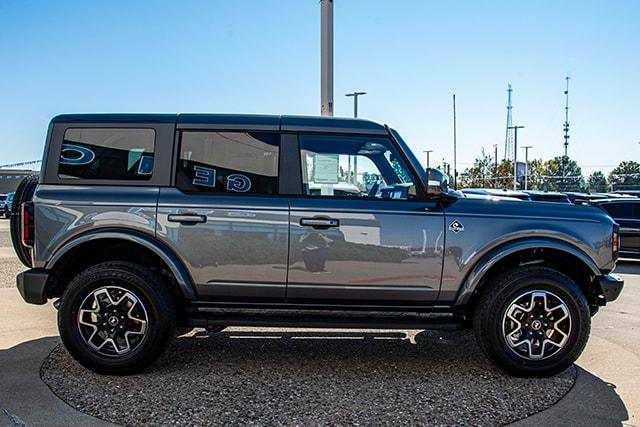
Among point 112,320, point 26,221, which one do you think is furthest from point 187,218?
point 26,221

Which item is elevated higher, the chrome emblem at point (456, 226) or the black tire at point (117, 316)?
the chrome emblem at point (456, 226)

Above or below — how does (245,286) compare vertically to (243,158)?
below

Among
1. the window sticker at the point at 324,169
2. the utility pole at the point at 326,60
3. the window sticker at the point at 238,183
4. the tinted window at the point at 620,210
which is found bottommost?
the tinted window at the point at 620,210

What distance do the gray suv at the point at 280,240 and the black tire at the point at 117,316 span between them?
0.03 ft

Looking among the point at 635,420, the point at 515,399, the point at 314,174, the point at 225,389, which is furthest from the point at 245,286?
the point at 635,420

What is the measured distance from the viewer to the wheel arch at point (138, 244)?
4141 mm

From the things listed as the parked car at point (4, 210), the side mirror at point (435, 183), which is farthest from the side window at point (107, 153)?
the parked car at point (4, 210)

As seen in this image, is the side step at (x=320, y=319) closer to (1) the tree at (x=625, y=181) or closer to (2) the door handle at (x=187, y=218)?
(2) the door handle at (x=187, y=218)

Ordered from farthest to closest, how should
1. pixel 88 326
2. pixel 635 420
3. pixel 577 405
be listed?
pixel 88 326 → pixel 577 405 → pixel 635 420

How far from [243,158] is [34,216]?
1.71m

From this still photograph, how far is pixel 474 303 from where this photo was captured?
4367 mm

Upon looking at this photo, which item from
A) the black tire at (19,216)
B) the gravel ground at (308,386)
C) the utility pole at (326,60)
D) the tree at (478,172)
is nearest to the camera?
the gravel ground at (308,386)

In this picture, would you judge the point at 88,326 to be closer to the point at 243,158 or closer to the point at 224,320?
the point at 224,320

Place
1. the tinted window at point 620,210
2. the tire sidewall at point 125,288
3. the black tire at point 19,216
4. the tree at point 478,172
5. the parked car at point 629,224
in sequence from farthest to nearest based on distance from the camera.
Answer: the tree at point 478,172 < the tinted window at point 620,210 < the parked car at point 629,224 < the black tire at point 19,216 < the tire sidewall at point 125,288
